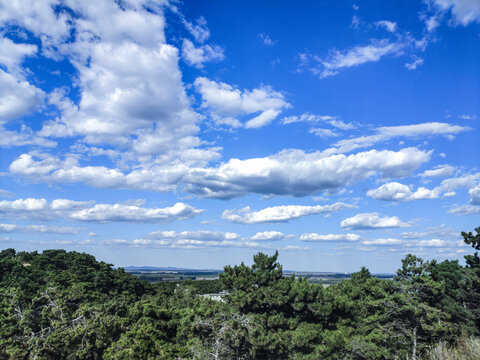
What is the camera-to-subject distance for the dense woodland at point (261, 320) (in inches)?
789

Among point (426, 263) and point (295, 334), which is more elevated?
point (426, 263)

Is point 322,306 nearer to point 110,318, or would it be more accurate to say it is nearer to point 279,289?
point 279,289

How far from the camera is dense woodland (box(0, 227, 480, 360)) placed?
20.0 metres

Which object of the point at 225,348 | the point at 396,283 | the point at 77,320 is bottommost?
the point at 225,348

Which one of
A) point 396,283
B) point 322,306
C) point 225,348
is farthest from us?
point 396,283

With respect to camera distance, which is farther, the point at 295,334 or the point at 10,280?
the point at 10,280

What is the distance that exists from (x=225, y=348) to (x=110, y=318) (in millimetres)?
7742

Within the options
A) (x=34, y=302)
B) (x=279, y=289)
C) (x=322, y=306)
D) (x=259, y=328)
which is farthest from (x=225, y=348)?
(x=34, y=302)

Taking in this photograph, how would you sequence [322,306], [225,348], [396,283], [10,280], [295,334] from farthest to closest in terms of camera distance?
[10,280] → [396,283] → [322,306] → [295,334] → [225,348]

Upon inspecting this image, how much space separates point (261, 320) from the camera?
2341cm

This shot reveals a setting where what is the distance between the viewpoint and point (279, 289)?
25.5 meters

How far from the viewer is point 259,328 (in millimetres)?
21312

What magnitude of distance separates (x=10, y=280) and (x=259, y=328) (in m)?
24.1

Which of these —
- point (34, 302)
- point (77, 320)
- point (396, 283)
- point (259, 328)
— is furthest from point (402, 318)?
point (34, 302)
